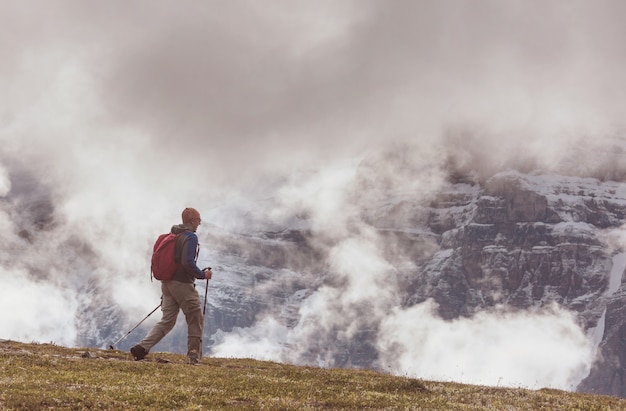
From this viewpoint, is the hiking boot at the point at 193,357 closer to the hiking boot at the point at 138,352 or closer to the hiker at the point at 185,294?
the hiker at the point at 185,294

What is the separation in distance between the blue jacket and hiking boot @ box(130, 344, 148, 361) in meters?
2.54

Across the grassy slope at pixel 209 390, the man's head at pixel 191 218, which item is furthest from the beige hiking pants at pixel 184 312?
the man's head at pixel 191 218

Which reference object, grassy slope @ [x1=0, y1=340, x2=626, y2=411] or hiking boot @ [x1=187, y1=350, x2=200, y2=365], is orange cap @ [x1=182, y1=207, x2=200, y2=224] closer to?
hiking boot @ [x1=187, y1=350, x2=200, y2=365]

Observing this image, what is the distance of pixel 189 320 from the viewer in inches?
914

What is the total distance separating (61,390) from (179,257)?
832 cm

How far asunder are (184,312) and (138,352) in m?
1.98

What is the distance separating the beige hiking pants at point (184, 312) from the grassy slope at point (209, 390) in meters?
1.41

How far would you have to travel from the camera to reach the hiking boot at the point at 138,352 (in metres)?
22.1

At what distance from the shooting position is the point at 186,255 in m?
22.3

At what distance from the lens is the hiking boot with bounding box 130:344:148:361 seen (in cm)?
2208

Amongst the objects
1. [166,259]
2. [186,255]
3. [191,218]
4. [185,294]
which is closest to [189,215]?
[191,218]

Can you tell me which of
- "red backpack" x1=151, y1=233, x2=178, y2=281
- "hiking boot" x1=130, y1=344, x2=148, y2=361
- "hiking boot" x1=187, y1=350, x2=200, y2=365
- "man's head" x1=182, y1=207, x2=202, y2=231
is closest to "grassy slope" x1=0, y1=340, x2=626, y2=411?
"hiking boot" x1=130, y1=344, x2=148, y2=361

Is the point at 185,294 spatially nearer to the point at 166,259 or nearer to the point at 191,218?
the point at 166,259

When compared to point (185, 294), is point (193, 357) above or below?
below
